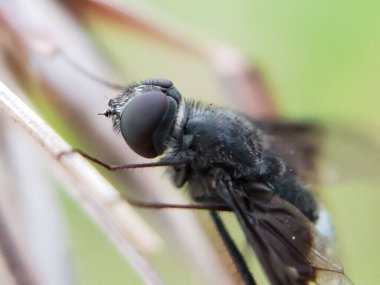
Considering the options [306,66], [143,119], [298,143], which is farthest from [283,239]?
[306,66]

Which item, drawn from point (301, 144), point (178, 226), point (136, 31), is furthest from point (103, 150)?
point (301, 144)

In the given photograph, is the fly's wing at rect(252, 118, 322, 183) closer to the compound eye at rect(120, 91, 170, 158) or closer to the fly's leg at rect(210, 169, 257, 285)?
the fly's leg at rect(210, 169, 257, 285)

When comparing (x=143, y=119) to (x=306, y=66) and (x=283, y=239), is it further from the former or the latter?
(x=306, y=66)

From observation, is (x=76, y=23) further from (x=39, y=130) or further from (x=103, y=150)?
(x=39, y=130)

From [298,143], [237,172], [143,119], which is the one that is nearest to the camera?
[143,119]

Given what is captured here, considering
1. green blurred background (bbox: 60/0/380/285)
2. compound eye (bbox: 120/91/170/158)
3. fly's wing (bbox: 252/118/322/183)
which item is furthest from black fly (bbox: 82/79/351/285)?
green blurred background (bbox: 60/0/380/285)

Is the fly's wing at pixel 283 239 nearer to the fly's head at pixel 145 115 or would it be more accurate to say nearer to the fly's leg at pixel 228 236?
the fly's leg at pixel 228 236

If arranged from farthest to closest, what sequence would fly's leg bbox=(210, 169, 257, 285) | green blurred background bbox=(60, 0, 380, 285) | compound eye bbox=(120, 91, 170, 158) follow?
green blurred background bbox=(60, 0, 380, 285) < fly's leg bbox=(210, 169, 257, 285) < compound eye bbox=(120, 91, 170, 158)
